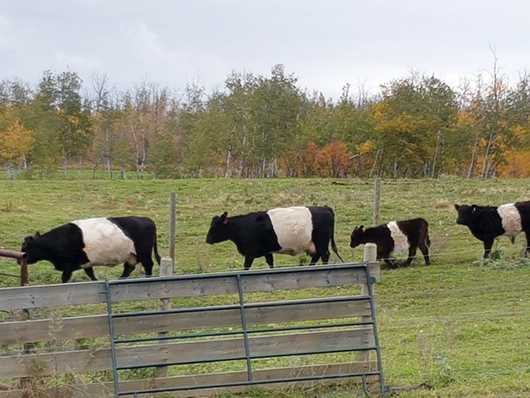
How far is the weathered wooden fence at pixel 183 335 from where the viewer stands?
5.74m

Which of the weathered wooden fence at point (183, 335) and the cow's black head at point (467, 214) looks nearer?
the weathered wooden fence at point (183, 335)

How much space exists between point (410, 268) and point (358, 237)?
1654 millimetres

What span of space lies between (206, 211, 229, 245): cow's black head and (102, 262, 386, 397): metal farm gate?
861 centimetres

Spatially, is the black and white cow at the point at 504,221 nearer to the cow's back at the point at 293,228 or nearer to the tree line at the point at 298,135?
the cow's back at the point at 293,228

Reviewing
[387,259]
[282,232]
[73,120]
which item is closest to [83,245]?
[282,232]

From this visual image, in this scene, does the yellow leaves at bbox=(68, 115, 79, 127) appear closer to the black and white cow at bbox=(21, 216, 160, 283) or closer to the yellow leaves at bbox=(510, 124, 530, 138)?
the yellow leaves at bbox=(510, 124, 530, 138)

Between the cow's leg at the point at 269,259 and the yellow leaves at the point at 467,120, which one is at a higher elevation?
the yellow leaves at the point at 467,120

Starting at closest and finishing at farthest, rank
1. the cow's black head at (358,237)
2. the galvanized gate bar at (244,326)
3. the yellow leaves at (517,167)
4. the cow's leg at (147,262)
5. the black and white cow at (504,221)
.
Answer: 1. the galvanized gate bar at (244,326)
2. the cow's leg at (147,262)
3. the cow's black head at (358,237)
4. the black and white cow at (504,221)
5. the yellow leaves at (517,167)

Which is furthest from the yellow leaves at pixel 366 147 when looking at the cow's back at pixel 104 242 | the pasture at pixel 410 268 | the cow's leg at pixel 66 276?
the cow's leg at pixel 66 276

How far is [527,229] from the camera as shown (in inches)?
613

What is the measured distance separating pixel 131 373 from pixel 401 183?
26318 millimetres

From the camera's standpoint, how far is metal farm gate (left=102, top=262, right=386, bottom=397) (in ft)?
19.4

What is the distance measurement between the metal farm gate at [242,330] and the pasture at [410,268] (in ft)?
1.26

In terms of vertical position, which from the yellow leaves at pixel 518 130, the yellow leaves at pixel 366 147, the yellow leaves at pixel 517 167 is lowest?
the yellow leaves at pixel 517 167
